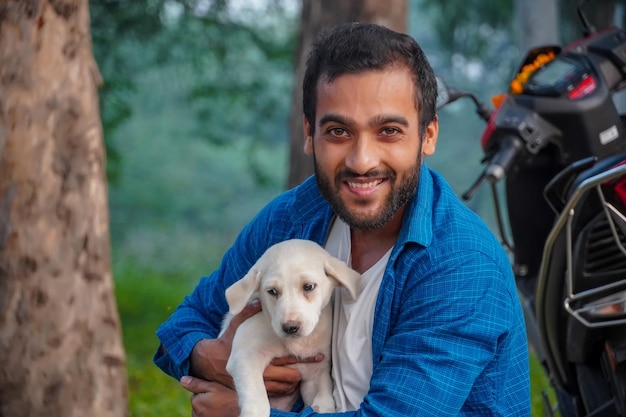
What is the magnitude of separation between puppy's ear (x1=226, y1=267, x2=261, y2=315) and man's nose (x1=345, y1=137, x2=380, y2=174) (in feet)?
1.37

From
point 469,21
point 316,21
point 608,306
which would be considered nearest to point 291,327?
point 608,306

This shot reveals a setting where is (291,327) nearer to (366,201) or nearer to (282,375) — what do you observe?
(282,375)

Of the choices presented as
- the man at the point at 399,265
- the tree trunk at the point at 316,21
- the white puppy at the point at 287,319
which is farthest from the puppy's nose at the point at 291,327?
the tree trunk at the point at 316,21

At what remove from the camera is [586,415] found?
3115mm

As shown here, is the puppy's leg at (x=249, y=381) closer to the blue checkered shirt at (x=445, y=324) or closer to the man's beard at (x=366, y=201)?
the blue checkered shirt at (x=445, y=324)

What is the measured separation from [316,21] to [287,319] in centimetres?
417

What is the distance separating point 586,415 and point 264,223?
1188 mm

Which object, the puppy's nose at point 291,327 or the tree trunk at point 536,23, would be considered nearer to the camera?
the puppy's nose at point 291,327

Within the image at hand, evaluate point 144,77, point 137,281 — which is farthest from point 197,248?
point 144,77

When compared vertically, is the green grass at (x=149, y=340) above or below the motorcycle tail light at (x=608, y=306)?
above

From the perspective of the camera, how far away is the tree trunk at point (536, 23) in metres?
7.48

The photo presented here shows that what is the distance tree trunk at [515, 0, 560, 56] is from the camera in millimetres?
7477

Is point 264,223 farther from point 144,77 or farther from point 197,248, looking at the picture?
point 197,248

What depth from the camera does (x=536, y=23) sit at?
295 inches
